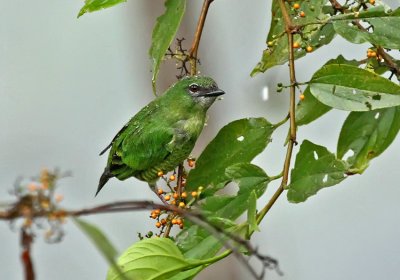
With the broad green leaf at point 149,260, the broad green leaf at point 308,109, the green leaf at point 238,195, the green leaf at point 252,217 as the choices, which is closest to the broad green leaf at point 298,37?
the broad green leaf at point 308,109

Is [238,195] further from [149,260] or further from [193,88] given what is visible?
[193,88]

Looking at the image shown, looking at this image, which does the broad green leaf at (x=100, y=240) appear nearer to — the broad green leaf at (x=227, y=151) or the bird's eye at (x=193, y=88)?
the broad green leaf at (x=227, y=151)

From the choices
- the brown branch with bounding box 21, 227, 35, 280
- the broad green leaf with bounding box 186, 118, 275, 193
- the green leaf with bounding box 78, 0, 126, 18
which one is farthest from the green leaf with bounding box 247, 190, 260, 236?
the brown branch with bounding box 21, 227, 35, 280

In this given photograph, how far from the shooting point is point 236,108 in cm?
359

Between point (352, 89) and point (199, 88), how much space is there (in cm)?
57

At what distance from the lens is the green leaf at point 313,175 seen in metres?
1.20

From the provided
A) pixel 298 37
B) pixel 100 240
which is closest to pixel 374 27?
pixel 298 37

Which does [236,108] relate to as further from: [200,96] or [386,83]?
[386,83]

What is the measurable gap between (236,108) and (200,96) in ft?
5.86

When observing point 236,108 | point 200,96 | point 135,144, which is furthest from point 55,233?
point 236,108

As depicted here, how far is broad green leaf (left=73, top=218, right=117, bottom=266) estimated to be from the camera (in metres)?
0.52

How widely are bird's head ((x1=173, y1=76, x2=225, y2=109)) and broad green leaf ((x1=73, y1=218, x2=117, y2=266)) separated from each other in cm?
124

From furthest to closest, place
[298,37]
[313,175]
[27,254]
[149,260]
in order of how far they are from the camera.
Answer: [298,37]
[313,175]
[149,260]
[27,254]

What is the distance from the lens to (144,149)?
1.70m
